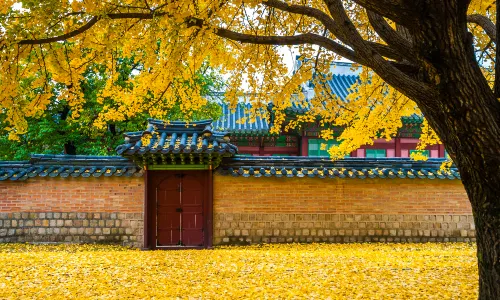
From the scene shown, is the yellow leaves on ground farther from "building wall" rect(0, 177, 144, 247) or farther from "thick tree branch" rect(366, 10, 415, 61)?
"thick tree branch" rect(366, 10, 415, 61)

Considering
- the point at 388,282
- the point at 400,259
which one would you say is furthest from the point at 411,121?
the point at 388,282

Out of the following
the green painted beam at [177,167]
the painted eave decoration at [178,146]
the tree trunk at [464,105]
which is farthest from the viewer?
the green painted beam at [177,167]

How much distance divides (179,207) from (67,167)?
9.91 feet

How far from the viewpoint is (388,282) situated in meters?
5.66

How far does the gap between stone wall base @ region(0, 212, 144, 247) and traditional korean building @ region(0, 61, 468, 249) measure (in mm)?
25

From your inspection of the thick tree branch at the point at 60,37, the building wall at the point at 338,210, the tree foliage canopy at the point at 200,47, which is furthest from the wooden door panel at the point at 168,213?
the thick tree branch at the point at 60,37

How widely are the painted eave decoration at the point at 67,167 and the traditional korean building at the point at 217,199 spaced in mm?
26

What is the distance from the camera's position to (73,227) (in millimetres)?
9734

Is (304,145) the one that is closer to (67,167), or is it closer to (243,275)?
(67,167)

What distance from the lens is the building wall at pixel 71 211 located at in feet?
31.8

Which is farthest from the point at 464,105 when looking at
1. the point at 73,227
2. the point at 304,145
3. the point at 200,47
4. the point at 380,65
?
the point at 304,145

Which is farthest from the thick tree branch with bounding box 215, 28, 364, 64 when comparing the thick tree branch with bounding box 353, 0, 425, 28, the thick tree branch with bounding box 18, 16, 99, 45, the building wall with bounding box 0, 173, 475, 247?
the building wall with bounding box 0, 173, 475, 247

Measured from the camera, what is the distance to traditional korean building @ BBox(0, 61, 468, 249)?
9711 millimetres

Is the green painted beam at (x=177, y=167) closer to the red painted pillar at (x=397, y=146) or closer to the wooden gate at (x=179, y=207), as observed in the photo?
the wooden gate at (x=179, y=207)
